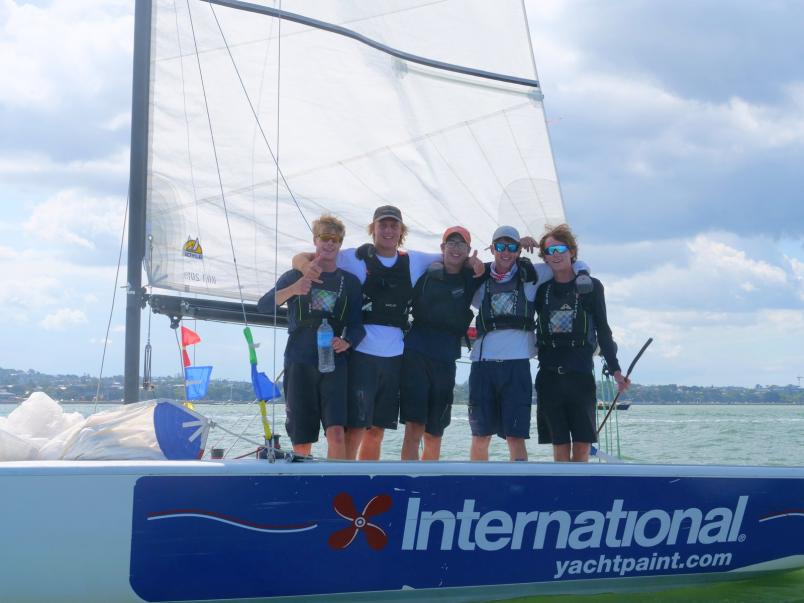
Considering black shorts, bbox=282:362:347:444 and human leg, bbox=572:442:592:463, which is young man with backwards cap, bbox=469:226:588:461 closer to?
human leg, bbox=572:442:592:463

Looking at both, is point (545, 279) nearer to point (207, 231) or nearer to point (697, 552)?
point (697, 552)

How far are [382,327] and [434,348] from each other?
28 cm

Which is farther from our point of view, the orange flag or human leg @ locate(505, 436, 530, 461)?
the orange flag

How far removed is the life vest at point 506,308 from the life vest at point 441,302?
0.09 metres

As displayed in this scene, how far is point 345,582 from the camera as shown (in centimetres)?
380

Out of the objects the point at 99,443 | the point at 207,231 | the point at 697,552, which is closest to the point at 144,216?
the point at 207,231

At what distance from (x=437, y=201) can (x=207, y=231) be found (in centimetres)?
148

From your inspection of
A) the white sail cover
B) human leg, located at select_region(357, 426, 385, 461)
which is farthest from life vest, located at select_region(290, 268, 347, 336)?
the white sail cover

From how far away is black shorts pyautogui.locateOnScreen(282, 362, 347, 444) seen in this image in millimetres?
4301

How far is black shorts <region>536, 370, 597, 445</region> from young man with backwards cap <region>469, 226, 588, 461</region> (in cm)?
13

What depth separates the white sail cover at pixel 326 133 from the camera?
16.4ft

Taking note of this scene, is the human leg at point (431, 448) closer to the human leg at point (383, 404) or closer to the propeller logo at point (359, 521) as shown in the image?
Answer: the human leg at point (383, 404)

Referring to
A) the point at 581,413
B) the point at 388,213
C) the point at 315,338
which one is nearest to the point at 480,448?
the point at 581,413

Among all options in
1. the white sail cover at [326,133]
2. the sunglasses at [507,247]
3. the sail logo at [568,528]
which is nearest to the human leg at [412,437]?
the sail logo at [568,528]
